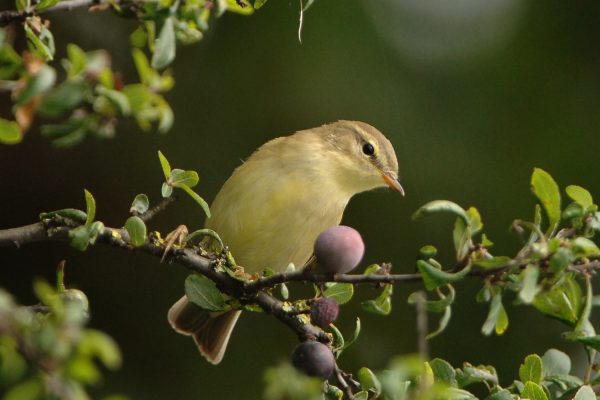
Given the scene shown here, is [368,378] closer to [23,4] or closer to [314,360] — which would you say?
[314,360]

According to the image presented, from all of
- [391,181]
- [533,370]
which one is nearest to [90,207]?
[533,370]

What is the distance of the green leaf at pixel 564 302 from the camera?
7.18 feet

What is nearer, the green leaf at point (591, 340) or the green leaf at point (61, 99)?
the green leaf at point (61, 99)

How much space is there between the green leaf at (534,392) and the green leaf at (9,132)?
4.36 ft

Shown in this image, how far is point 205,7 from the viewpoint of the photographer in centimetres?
201

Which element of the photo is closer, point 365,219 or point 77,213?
point 77,213

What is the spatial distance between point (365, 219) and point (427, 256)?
334cm

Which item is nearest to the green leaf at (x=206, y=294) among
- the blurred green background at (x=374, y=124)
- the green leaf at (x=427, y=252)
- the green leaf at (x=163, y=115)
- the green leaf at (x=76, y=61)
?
the green leaf at (x=427, y=252)

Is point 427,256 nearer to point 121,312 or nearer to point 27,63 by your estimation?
point 27,63

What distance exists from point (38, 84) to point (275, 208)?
95.1 inches

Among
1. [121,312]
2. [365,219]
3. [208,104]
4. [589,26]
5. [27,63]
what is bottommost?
[121,312]

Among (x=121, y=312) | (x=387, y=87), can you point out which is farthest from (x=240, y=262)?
(x=387, y=87)

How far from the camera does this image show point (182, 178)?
257 centimetres

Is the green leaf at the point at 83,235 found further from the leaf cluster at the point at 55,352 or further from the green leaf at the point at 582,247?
the green leaf at the point at 582,247
